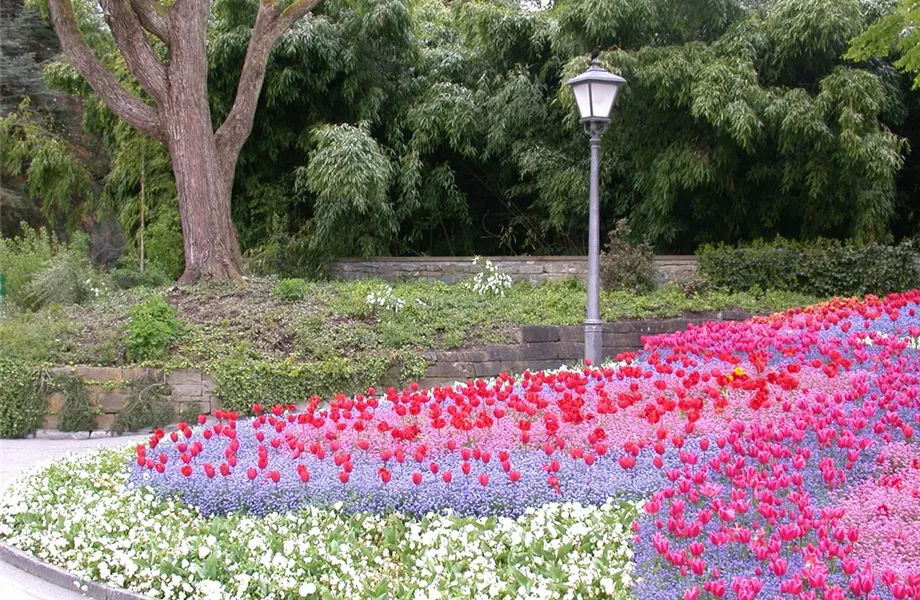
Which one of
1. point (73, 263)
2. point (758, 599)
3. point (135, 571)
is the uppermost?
point (73, 263)

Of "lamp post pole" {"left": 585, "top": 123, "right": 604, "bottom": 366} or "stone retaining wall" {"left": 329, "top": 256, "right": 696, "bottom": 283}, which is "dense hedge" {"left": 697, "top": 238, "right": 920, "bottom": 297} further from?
"lamp post pole" {"left": 585, "top": 123, "right": 604, "bottom": 366}

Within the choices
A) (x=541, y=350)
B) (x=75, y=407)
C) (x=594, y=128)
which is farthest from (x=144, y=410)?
(x=594, y=128)

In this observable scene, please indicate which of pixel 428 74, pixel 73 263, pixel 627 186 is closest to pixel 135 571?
pixel 73 263

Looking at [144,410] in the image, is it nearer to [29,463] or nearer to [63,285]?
[29,463]

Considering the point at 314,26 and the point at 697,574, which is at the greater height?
the point at 314,26

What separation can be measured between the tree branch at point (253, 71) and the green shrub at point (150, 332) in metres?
3.39

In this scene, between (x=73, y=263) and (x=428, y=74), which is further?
(x=428, y=74)

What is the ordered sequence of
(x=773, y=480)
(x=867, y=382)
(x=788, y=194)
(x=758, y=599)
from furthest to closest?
(x=788, y=194) → (x=867, y=382) → (x=773, y=480) → (x=758, y=599)

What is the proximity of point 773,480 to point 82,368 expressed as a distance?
6.33 metres

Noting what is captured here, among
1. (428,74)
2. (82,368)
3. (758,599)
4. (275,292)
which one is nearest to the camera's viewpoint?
(758,599)

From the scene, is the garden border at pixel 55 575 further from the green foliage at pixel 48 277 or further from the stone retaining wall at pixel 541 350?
the green foliage at pixel 48 277

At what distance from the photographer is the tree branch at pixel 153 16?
11102 millimetres

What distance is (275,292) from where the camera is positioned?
1036 cm

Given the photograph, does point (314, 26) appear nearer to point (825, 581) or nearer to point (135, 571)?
point (135, 571)
